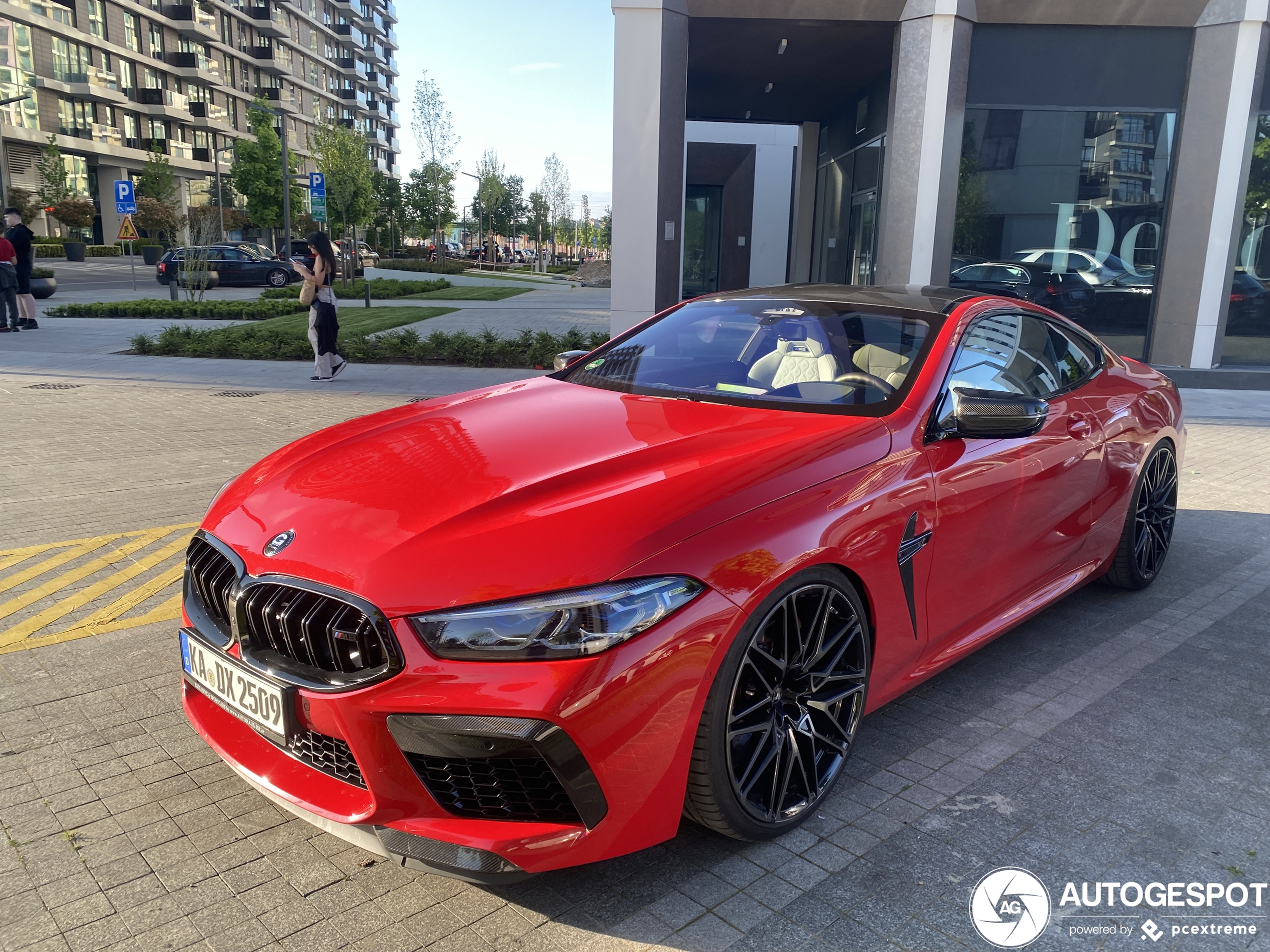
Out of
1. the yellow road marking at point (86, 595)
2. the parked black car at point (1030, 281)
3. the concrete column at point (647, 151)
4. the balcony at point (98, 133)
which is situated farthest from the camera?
the balcony at point (98, 133)

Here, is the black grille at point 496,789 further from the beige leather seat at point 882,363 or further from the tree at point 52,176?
the tree at point 52,176

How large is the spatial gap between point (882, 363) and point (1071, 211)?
11.8 meters

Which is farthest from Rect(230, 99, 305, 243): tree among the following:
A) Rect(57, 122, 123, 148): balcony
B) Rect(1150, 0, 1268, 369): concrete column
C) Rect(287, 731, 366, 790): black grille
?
Rect(287, 731, 366, 790): black grille

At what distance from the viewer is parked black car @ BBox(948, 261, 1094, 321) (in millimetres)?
13602

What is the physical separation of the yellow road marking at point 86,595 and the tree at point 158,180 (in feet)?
192

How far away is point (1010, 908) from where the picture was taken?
2.42m

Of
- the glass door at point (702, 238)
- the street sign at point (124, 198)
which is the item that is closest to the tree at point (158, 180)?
the street sign at point (124, 198)

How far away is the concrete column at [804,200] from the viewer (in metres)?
21.3

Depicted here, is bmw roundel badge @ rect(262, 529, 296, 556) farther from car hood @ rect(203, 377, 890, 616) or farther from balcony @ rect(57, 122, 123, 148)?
balcony @ rect(57, 122, 123, 148)

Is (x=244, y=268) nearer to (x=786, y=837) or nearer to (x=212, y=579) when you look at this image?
(x=212, y=579)

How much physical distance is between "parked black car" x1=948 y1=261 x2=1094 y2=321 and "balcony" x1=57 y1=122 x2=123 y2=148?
209ft

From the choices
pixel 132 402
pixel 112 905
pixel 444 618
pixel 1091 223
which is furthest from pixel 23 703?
pixel 1091 223

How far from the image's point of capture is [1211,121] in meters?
12.7

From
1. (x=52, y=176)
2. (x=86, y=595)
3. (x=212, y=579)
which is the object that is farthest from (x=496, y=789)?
(x=52, y=176)
